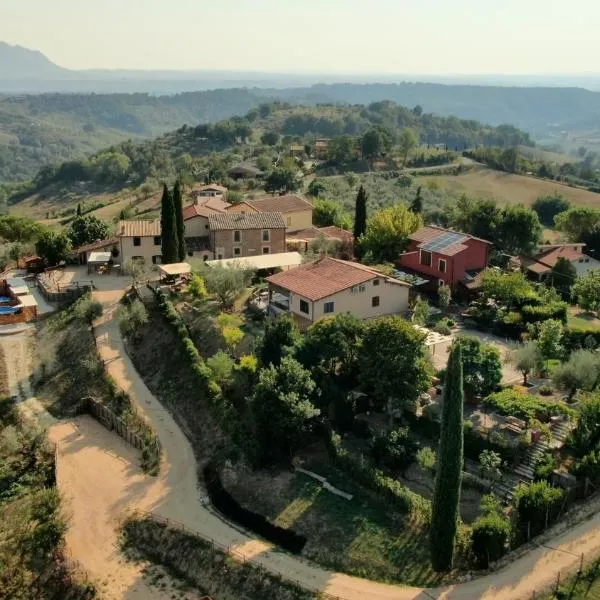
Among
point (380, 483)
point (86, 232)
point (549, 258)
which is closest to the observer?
point (380, 483)

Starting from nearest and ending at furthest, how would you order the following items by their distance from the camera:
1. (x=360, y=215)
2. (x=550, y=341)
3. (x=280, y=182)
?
(x=550, y=341)
(x=360, y=215)
(x=280, y=182)

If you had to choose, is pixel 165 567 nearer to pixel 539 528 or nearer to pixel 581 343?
pixel 539 528

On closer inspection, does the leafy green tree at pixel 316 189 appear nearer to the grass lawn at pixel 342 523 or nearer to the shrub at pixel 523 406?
the shrub at pixel 523 406

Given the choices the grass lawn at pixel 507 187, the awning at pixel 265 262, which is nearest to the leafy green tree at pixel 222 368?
the awning at pixel 265 262

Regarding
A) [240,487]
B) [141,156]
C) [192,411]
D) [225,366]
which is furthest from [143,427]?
[141,156]

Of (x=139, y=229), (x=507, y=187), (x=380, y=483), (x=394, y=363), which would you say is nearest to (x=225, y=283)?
(x=139, y=229)

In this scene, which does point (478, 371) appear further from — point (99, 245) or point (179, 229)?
point (99, 245)
